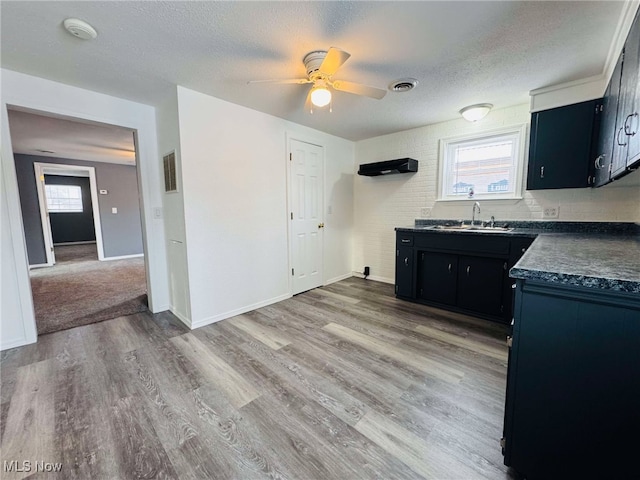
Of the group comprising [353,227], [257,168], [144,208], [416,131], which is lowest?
[353,227]

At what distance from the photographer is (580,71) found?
222 cm

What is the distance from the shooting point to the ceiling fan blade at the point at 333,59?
159 cm

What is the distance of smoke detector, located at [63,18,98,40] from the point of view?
62.1 inches

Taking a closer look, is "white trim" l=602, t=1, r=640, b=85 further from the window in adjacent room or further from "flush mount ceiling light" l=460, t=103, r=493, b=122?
the window in adjacent room

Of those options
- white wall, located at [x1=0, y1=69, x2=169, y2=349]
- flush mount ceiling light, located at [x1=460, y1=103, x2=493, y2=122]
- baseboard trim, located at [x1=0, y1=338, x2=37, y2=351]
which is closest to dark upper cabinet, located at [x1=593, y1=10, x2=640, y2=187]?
flush mount ceiling light, located at [x1=460, y1=103, x2=493, y2=122]

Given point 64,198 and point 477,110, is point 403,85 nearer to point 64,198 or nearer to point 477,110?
point 477,110

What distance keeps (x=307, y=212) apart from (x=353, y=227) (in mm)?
1183

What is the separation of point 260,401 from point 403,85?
2.84 m

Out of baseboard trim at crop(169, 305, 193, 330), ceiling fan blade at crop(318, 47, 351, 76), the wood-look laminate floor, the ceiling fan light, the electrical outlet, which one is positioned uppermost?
ceiling fan blade at crop(318, 47, 351, 76)

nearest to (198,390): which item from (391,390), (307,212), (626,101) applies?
(391,390)

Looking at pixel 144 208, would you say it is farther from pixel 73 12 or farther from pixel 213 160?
pixel 73 12

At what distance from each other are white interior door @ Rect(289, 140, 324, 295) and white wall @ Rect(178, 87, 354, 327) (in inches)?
6.2

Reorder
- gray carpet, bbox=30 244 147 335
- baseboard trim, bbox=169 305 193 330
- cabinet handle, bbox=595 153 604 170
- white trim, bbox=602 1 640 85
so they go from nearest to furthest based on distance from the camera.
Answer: white trim, bbox=602 1 640 85 → cabinet handle, bbox=595 153 604 170 → baseboard trim, bbox=169 305 193 330 → gray carpet, bbox=30 244 147 335

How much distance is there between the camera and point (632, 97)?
142cm
